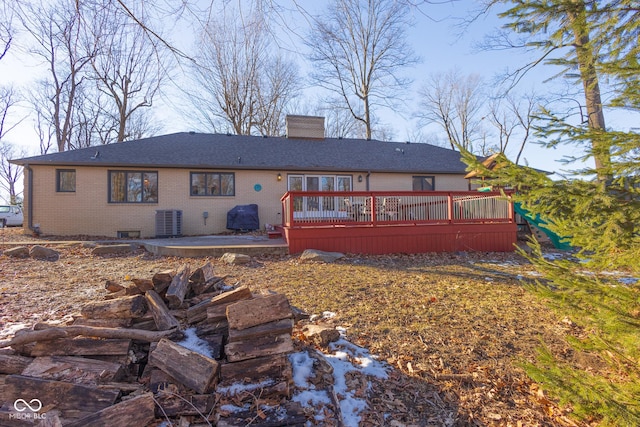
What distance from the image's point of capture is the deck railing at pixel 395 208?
27.0ft

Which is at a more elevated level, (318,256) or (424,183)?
(424,183)

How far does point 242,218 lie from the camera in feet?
41.1

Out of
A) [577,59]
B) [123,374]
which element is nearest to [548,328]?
[577,59]

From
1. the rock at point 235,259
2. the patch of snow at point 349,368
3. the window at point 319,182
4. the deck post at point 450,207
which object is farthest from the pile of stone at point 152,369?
the window at point 319,182

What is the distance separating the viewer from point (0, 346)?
2363 millimetres

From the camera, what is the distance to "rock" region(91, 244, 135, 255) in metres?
8.02

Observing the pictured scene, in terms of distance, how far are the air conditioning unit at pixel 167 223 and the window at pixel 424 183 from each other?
10.2 metres

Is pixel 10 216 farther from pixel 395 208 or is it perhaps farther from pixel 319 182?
pixel 395 208

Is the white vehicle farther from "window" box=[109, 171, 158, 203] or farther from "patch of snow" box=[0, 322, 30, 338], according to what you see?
"patch of snow" box=[0, 322, 30, 338]

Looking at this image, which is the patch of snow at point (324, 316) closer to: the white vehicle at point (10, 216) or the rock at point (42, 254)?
the rock at point (42, 254)

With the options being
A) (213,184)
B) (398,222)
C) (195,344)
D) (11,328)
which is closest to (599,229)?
(195,344)

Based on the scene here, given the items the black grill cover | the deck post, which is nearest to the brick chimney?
the black grill cover

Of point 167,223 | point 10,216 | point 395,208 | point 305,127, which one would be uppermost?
point 305,127

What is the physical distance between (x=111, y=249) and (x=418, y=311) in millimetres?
7745
